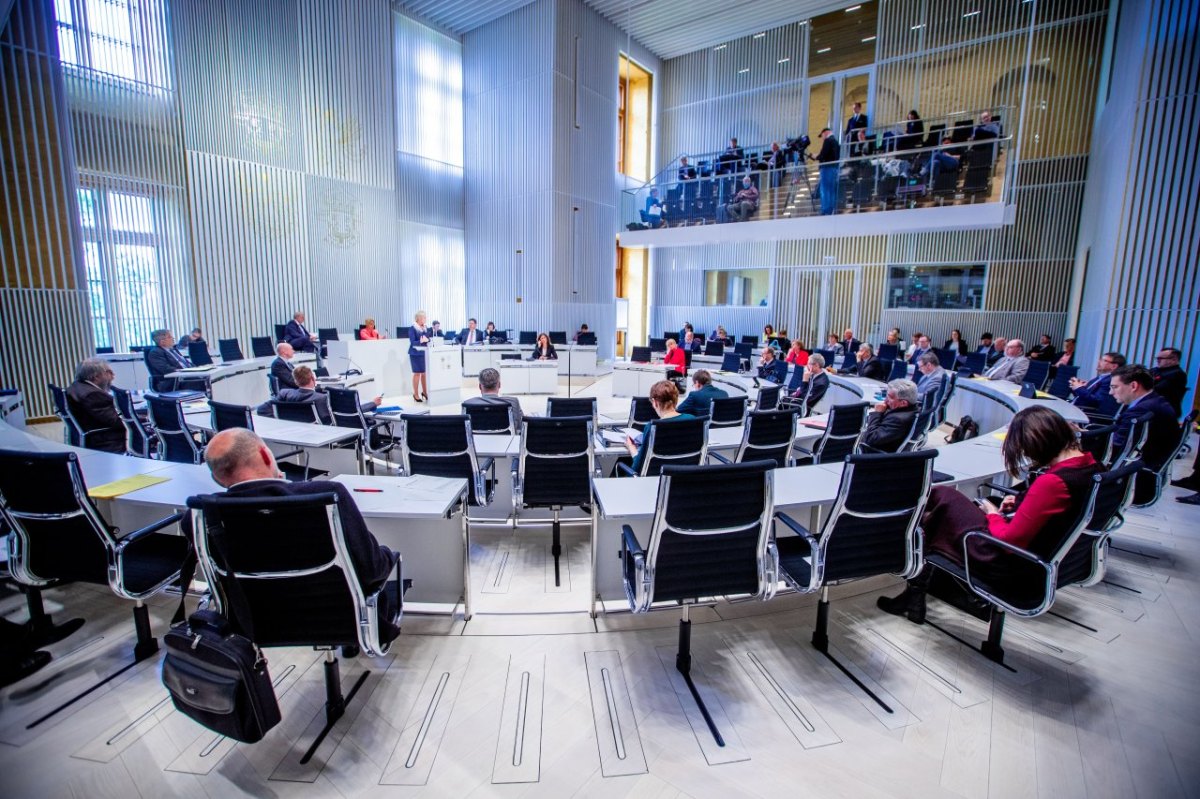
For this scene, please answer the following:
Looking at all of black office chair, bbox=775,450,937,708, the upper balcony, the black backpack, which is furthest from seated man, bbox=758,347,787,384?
black office chair, bbox=775,450,937,708

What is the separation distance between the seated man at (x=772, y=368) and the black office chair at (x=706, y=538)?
267 inches

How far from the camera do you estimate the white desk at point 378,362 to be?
33.1 feet

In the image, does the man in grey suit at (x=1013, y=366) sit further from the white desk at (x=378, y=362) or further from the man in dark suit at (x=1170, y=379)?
the white desk at (x=378, y=362)

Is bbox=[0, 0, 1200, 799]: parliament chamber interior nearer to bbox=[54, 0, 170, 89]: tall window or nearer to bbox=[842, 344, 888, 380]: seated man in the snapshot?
bbox=[54, 0, 170, 89]: tall window

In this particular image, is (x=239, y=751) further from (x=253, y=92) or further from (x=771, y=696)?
(x=253, y=92)

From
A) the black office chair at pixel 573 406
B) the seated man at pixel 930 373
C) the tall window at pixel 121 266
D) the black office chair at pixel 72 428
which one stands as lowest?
the black office chair at pixel 72 428

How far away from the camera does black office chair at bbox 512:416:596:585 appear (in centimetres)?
388

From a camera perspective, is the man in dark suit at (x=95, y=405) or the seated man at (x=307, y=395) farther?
the seated man at (x=307, y=395)

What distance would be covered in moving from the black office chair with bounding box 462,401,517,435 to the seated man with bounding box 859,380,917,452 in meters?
2.99

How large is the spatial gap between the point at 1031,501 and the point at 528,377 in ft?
31.8

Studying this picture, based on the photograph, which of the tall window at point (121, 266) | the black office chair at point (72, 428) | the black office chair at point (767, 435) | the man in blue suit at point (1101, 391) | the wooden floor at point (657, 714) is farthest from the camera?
the tall window at point (121, 266)

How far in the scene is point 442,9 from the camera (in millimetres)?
14211

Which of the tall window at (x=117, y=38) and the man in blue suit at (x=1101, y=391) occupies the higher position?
the tall window at (x=117, y=38)

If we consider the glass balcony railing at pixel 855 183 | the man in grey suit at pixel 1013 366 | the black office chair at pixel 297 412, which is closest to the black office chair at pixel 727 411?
the black office chair at pixel 297 412
